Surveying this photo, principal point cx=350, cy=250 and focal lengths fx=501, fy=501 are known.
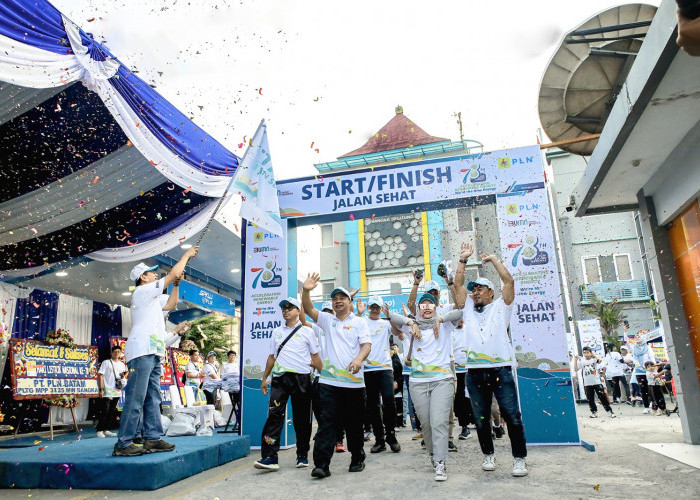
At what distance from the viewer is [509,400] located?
15.8 ft

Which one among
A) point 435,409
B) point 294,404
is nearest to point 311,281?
point 294,404

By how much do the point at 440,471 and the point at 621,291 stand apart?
26.3 meters

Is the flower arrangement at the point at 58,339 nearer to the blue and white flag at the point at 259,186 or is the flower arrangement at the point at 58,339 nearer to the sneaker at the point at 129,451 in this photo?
the blue and white flag at the point at 259,186

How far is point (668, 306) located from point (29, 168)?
867cm

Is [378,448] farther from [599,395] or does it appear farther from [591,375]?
[599,395]

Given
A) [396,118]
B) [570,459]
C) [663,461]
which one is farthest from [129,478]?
[396,118]

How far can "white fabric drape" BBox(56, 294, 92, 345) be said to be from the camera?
12523 millimetres

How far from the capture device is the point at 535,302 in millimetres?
7168

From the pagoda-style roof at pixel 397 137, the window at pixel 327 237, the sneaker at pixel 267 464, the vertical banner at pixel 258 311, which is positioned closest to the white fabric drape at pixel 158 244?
the vertical banner at pixel 258 311

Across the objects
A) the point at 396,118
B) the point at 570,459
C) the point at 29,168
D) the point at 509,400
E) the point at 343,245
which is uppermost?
the point at 396,118

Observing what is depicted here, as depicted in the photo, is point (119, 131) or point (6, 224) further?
point (6, 224)

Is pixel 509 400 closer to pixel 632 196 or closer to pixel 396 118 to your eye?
pixel 632 196

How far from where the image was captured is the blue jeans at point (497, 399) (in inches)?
187

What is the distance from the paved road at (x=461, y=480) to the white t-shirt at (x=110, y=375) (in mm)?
4938
